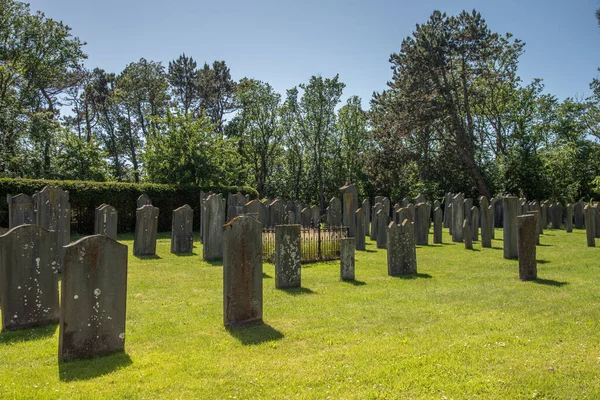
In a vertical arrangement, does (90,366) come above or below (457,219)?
below

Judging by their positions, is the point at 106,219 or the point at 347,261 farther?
the point at 106,219

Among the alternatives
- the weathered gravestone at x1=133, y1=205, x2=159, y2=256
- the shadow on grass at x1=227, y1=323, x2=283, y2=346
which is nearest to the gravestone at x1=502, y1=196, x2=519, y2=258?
the shadow on grass at x1=227, y1=323, x2=283, y2=346

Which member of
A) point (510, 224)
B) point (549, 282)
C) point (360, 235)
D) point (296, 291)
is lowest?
point (296, 291)

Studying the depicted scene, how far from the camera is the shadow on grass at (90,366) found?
16.1 ft

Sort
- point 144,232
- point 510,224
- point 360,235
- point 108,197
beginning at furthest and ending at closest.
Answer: point 108,197, point 360,235, point 144,232, point 510,224

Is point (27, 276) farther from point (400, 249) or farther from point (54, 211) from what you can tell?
point (400, 249)

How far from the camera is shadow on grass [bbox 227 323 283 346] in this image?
620 centimetres

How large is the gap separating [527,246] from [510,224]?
12.0ft

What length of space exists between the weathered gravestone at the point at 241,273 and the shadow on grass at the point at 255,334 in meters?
0.13

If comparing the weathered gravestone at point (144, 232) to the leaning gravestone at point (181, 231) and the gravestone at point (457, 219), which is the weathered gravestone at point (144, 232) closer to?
the leaning gravestone at point (181, 231)

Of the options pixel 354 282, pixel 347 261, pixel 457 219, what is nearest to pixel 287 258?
pixel 347 261

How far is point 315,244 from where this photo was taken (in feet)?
46.6

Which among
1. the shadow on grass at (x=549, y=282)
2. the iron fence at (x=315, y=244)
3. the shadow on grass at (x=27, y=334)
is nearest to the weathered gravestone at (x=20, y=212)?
the iron fence at (x=315, y=244)

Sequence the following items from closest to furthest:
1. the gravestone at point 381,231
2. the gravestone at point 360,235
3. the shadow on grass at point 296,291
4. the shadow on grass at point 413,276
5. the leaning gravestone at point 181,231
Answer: the shadow on grass at point 296,291 < the shadow on grass at point 413,276 < the leaning gravestone at point 181,231 < the gravestone at point 360,235 < the gravestone at point 381,231
